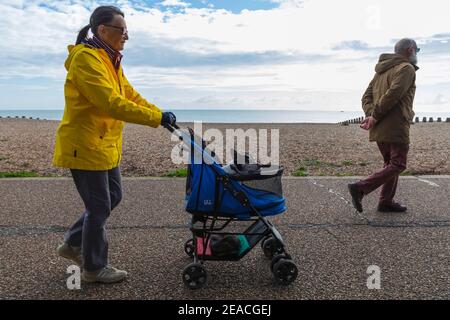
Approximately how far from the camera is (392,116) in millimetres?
5574

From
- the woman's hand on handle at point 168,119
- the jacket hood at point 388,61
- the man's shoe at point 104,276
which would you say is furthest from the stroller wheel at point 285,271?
the jacket hood at point 388,61

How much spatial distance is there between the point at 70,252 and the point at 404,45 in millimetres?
4217

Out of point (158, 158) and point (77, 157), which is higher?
point (77, 157)

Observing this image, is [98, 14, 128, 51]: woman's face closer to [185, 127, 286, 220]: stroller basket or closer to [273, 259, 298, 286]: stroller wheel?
[185, 127, 286, 220]: stroller basket

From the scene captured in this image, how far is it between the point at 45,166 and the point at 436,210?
7.04m

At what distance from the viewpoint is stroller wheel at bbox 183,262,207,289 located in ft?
11.9

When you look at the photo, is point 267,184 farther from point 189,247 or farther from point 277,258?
point 189,247

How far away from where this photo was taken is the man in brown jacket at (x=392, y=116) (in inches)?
216

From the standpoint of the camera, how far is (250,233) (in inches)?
157

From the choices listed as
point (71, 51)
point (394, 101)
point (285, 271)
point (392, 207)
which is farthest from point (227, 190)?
point (392, 207)

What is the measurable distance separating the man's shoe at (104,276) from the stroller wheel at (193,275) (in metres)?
0.54

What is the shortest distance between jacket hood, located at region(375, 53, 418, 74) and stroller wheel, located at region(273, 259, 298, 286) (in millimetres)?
3063
